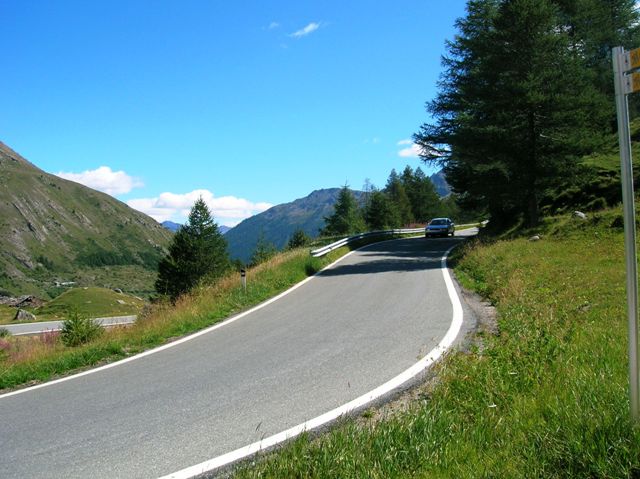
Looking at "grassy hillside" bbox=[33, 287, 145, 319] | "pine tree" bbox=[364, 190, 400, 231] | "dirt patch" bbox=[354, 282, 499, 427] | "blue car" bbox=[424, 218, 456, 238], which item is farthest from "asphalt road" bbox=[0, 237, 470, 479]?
"grassy hillside" bbox=[33, 287, 145, 319]

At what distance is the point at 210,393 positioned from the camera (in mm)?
5848

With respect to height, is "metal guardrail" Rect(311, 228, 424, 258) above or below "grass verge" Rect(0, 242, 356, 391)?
above

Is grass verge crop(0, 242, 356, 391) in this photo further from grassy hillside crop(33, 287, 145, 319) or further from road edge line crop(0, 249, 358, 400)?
grassy hillside crop(33, 287, 145, 319)

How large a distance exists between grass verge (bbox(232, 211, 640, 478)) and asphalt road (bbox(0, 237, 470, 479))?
878 millimetres

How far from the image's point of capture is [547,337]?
20.5 feet

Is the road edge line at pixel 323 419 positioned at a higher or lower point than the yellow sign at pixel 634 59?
lower

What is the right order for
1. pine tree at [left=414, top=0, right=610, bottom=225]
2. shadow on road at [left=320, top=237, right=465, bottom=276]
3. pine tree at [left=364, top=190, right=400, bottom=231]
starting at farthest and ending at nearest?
pine tree at [left=364, top=190, right=400, bottom=231] → pine tree at [left=414, top=0, right=610, bottom=225] → shadow on road at [left=320, top=237, right=465, bottom=276]

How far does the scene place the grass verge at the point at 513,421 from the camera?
344cm

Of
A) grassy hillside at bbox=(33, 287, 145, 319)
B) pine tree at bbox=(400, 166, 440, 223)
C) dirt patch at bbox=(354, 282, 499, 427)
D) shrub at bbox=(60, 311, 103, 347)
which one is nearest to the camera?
dirt patch at bbox=(354, 282, 499, 427)

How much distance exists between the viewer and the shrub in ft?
38.3

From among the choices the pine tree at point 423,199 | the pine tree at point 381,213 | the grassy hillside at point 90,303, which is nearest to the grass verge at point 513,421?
the pine tree at point 381,213

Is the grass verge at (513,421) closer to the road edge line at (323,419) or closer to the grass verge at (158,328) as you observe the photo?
the road edge line at (323,419)

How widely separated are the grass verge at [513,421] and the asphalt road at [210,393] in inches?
34.6

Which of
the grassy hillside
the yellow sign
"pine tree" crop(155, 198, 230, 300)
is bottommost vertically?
the grassy hillside
